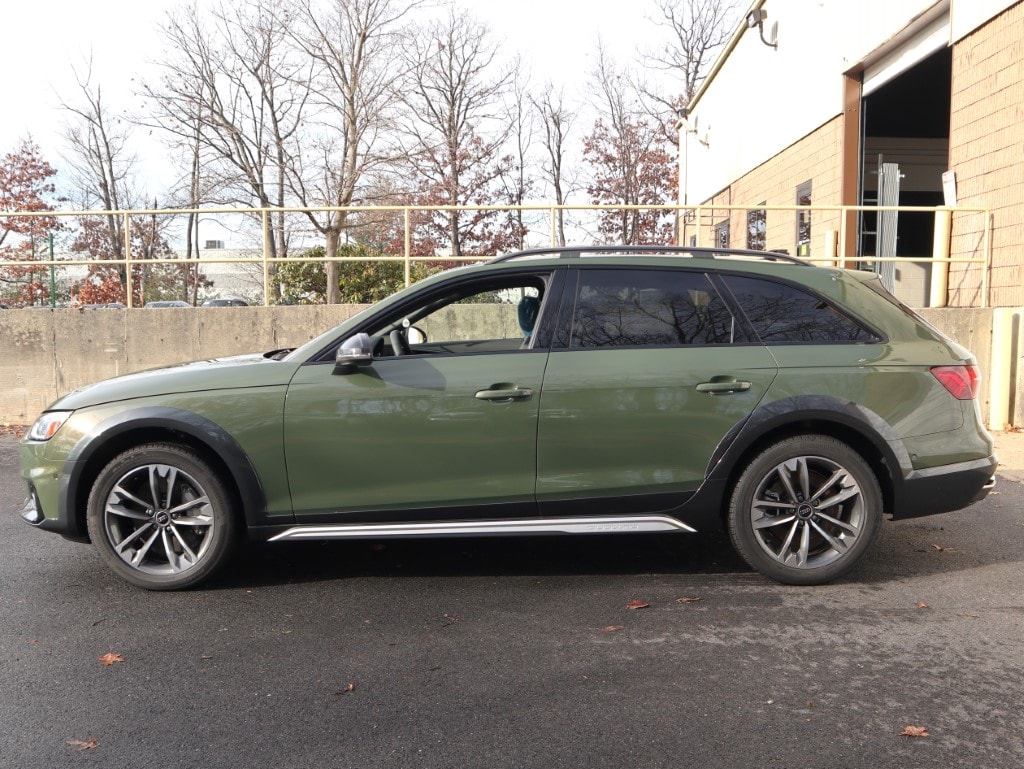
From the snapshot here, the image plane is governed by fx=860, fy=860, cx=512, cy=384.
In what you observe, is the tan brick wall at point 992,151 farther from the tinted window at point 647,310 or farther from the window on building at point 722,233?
the window on building at point 722,233

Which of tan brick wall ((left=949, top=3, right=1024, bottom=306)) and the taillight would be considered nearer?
the taillight

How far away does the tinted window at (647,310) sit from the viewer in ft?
14.7

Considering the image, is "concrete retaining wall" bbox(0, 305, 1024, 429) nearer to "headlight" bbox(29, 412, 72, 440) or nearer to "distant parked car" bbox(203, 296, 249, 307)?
"distant parked car" bbox(203, 296, 249, 307)

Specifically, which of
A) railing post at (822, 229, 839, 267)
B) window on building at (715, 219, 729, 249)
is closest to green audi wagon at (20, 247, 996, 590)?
railing post at (822, 229, 839, 267)

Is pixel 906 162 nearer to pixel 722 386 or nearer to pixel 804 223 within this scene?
pixel 804 223

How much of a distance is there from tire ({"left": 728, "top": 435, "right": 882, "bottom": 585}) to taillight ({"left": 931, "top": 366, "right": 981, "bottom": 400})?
60cm

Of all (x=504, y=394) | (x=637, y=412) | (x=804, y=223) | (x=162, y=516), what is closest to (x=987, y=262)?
(x=804, y=223)

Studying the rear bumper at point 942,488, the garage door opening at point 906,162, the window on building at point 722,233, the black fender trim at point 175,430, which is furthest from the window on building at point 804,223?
the black fender trim at point 175,430

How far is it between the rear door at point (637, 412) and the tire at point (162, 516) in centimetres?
168

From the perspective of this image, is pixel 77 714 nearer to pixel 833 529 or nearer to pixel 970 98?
pixel 833 529

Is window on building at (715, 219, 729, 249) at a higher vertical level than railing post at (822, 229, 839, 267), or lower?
higher

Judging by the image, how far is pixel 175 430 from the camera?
4.34 metres

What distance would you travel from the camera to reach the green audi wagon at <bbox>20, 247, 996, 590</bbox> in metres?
4.31

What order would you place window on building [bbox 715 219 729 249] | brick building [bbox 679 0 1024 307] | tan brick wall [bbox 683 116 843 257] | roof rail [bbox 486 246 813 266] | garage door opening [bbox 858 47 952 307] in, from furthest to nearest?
window on building [bbox 715 219 729 249] < tan brick wall [bbox 683 116 843 257] < garage door opening [bbox 858 47 952 307] < brick building [bbox 679 0 1024 307] < roof rail [bbox 486 246 813 266]
